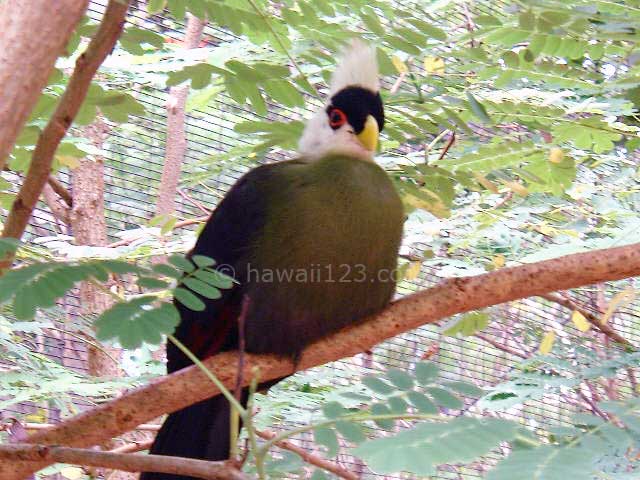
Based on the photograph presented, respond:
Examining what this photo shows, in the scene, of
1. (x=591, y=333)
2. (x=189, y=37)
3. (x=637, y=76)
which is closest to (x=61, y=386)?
(x=189, y=37)

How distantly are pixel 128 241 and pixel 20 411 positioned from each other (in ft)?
2.81

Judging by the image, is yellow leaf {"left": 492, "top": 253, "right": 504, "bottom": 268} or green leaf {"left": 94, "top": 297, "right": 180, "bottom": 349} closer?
green leaf {"left": 94, "top": 297, "right": 180, "bottom": 349}

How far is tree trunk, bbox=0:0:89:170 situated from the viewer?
3.57ft

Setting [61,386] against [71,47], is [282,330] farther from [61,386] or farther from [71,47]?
[61,386]

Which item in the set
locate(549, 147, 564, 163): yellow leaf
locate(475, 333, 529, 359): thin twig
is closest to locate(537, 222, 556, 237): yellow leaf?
locate(475, 333, 529, 359): thin twig

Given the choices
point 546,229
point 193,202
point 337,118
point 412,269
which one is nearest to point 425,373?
point 337,118

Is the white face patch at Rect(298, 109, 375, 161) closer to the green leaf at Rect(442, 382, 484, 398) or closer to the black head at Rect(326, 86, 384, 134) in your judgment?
the black head at Rect(326, 86, 384, 134)

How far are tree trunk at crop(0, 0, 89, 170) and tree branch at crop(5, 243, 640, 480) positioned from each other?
0.44 metres

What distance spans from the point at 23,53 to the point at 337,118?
0.95 metres

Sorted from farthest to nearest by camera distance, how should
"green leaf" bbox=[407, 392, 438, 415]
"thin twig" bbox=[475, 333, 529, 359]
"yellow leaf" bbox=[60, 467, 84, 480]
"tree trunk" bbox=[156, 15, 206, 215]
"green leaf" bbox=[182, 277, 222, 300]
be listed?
"thin twig" bbox=[475, 333, 529, 359]
"tree trunk" bbox=[156, 15, 206, 215]
"yellow leaf" bbox=[60, 467, 84, 480]
"green leaf" bbox=[182, 277, 222, 300]
"green leaf" bbox=[407, 392, 438, 415]

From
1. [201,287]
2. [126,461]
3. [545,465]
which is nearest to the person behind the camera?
[545,465]

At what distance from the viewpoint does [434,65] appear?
193 centimetres

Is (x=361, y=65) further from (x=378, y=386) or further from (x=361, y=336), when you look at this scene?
(x=378, y=386)

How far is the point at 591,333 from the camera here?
4082 mm
